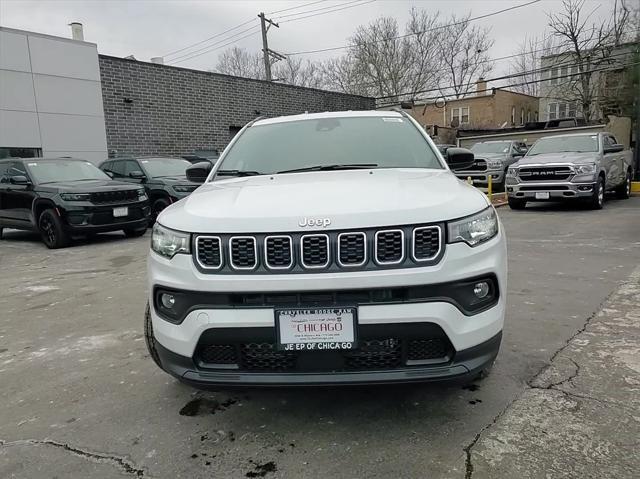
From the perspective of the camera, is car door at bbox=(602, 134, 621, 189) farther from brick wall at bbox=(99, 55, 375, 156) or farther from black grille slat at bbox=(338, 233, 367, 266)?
brick wall at bbox=(99, 55, 375, 156)

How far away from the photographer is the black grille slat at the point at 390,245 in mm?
2162

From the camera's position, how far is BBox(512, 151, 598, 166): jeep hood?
35.4 ft

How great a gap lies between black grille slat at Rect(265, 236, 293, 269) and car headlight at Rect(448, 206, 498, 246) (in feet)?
2.34

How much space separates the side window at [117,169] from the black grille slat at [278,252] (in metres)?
10.4

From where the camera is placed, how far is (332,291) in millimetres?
2131

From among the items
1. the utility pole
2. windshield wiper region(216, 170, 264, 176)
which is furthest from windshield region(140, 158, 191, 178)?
the utility pole

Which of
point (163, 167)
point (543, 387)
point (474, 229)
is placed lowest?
point (543, 387)

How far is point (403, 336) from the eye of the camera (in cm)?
212

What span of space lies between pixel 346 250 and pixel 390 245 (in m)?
0.19

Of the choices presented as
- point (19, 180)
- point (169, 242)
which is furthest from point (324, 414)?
point (19, 180)

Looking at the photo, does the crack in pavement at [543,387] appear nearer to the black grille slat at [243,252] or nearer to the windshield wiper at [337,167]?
the black grille slat at [243,252]

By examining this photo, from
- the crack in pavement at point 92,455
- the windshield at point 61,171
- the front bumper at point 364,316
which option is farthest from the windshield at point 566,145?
the crack in pavement at point 92,455

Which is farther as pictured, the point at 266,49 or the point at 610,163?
the point at 266,49

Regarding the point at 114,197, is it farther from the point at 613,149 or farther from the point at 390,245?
the point at 613,149
